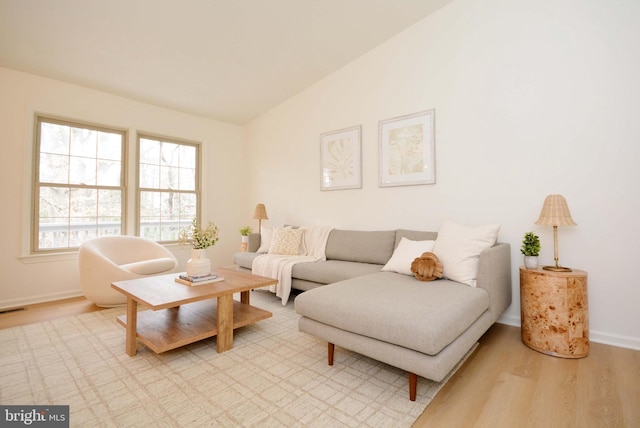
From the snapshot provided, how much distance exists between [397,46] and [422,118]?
986 millimetres

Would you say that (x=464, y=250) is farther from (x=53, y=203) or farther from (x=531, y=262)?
(x=53, y=203)

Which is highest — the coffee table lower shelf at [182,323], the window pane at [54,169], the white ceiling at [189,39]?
the white ceiling at [189,39]

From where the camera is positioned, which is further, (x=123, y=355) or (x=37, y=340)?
(x=37, y=340)

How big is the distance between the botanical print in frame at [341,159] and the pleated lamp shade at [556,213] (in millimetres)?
2022

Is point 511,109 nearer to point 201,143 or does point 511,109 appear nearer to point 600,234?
point 600,234

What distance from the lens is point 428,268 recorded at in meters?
2.27

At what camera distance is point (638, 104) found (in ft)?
7.13

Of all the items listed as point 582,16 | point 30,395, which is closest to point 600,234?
point 582,16

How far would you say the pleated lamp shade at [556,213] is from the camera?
2.17 metres

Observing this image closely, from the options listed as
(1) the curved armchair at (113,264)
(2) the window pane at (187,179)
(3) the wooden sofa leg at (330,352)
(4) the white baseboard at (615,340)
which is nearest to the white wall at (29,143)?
(1) the curved armchair at (113,264)

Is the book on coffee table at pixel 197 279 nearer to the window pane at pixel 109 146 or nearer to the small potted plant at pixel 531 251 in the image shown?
the small potted plant at pixel 531 251

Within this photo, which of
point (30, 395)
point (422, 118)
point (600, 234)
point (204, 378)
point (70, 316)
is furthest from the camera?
point (422, 118)

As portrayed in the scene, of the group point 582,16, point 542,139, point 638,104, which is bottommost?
point 542,139

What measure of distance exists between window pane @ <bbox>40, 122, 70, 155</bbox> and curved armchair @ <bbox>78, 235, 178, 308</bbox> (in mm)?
1287
